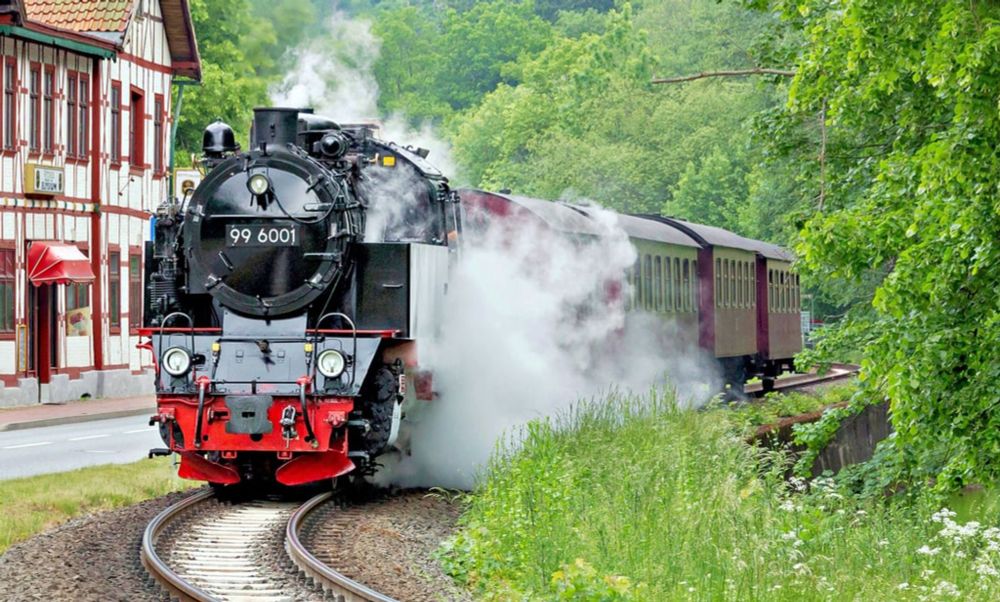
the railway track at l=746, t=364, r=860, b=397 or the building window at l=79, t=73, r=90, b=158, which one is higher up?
the building window at l=79, t=73, r=90, b=158

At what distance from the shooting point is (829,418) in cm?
1483

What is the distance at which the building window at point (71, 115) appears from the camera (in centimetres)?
3012

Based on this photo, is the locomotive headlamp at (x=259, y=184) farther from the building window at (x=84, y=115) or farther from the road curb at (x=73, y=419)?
the building window at (x=84, y=115)

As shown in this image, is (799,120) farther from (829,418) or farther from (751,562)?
(751,562)

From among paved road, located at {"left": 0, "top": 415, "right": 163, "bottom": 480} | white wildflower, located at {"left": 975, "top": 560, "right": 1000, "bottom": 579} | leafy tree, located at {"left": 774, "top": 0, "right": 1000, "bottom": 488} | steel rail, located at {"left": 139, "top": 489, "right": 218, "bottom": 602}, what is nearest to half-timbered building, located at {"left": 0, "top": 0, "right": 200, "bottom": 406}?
paved road, located at {"left": 0, "top": 415, "right": 163, "bottom": 480}

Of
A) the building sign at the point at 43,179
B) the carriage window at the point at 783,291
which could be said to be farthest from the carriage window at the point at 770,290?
the building sign at the point at 43,179

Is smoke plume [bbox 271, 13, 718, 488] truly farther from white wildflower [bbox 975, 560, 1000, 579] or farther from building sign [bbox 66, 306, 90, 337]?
building sign [bbox 66, 306, 90, 337]

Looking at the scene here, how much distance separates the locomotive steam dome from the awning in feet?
49.7

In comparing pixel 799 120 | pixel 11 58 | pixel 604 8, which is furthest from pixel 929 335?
pixel 604 8

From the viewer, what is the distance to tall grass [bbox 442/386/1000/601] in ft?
28.2

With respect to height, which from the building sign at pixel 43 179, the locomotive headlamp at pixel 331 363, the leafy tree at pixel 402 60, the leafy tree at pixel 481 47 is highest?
the leafy tree at pixel 481 47

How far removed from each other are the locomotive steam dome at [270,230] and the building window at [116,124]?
1934 centimetres

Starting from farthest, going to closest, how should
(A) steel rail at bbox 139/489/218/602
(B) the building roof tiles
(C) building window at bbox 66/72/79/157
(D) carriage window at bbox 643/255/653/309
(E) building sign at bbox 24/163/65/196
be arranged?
(B) the building roof tiles, (C) building window at bbox 66/72/79/157, (E) building sign at bbox 24/163/65/196, (D) carriage window at bbox 643/255/653/309, (A) steel rail at bbox 139/489/218/602

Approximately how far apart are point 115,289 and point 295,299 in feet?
63.4
